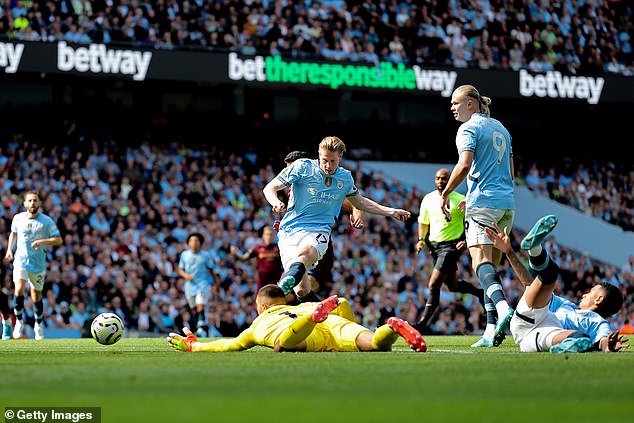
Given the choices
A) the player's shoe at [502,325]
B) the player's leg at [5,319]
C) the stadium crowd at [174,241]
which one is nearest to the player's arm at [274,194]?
the player's shoe at [502,325]

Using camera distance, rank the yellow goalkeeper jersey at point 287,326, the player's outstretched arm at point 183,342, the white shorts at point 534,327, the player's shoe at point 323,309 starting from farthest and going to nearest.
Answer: the player's outstretched arm at point 183,342 < the yellow goalkeeper jersey at point 287,326 < the white shorts at point 534,327 < the player's shoe at point 323,309

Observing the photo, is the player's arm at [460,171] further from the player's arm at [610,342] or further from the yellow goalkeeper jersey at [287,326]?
the player's arm at [610,342]

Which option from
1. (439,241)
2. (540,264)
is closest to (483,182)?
(540,264)

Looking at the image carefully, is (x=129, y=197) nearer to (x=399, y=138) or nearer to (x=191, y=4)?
(x=191, y=4)

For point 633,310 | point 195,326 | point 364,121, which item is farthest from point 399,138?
point 195,326

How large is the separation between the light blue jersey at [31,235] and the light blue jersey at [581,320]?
880 centimetres

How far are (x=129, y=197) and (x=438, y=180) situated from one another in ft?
35.8

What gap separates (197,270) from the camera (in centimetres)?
1653

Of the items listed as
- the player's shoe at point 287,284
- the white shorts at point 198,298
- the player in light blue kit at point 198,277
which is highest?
the player's shoe at point 287,284

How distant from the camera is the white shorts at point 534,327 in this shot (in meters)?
7.05

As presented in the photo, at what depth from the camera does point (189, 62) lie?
22.7m

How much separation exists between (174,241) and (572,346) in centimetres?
1398

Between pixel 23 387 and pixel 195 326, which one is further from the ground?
pixel 23 387

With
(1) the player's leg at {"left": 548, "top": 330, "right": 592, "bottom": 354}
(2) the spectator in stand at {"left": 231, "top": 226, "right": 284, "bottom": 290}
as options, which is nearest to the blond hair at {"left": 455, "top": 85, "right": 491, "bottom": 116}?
(1) the player's leg at {"left": 548, "top": 330, "right": 592, "bottom": 354}
